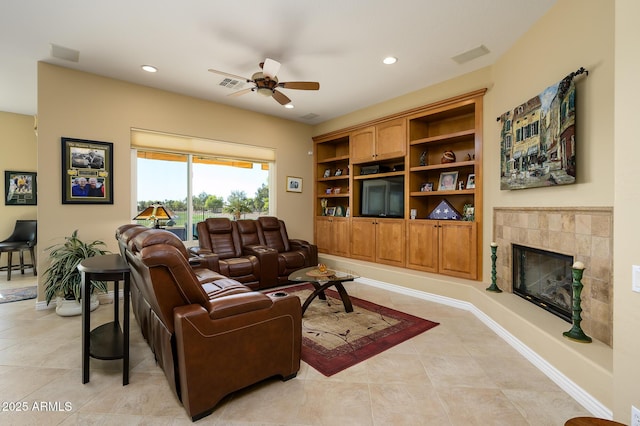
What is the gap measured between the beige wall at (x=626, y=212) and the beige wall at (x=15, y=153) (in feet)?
26.5

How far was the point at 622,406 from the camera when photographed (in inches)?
54.9

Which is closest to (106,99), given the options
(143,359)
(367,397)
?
(143,359)

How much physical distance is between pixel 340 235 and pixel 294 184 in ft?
4.60

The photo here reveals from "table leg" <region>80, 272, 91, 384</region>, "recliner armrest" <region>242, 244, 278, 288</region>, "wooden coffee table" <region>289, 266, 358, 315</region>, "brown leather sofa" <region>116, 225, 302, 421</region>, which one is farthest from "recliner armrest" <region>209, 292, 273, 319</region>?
"recliner armrest" <region>242, 244, 278, 288</region>

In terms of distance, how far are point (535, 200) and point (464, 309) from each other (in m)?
1.57

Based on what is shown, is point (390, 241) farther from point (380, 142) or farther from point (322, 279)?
point (322, 279)

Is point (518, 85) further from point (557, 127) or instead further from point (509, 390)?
point (509, 390)

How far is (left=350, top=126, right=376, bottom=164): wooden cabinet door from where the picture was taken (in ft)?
16.6

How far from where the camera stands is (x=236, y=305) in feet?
6.16

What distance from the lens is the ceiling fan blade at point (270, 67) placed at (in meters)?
3.02

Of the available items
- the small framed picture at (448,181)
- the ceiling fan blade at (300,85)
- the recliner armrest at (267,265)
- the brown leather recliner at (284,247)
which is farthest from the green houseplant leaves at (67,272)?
the small framed picture at (448,181)

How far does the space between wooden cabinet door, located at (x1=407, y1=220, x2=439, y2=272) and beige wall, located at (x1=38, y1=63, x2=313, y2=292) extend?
326cm


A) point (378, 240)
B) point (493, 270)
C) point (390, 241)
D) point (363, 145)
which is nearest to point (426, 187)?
point (390, 241)

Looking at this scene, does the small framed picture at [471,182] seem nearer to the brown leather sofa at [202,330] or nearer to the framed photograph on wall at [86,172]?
the brown leather sofa at [202,330]
